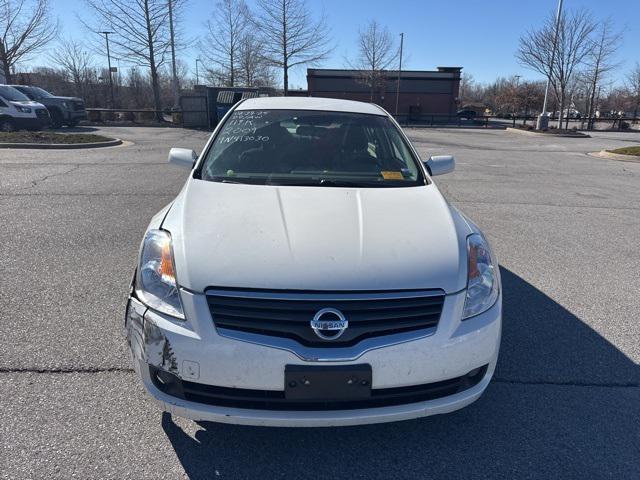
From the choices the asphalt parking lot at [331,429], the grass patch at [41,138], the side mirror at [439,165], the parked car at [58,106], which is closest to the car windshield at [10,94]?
the parked car at [58,106]

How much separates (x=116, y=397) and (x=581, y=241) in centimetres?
550

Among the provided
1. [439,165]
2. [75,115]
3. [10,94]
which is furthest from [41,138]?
[439,165]

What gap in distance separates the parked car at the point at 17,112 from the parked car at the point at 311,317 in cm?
1894

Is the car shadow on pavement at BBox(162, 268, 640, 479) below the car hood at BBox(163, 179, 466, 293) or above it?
below

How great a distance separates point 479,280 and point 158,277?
1.56m

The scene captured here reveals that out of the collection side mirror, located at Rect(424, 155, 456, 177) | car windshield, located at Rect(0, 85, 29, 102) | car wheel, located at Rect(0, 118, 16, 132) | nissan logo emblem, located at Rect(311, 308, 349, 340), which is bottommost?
nissan logo emblem, located at Rect(311, 308, 349, 340)

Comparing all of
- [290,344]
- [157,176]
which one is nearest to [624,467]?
[290,344]

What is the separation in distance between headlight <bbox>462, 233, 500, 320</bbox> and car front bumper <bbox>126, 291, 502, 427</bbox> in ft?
0.29

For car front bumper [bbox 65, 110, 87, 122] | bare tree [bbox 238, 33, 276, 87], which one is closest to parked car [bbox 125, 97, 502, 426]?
car front bumper [bbox 65, 110, 87, 122]

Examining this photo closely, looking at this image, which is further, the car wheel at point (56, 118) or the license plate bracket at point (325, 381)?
the car wheel at point (56, 118)

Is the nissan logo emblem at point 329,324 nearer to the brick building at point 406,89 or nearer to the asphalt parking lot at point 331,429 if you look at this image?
the asphalt parking lot at point 331,429

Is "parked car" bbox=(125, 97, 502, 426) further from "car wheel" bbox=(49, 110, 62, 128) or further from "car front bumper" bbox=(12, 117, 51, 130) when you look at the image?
"car wheel" bbox=(49, 110, 62, 128)

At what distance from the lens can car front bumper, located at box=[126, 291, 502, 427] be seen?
6.14ft

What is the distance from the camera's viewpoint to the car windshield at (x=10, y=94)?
1741 centimetres
